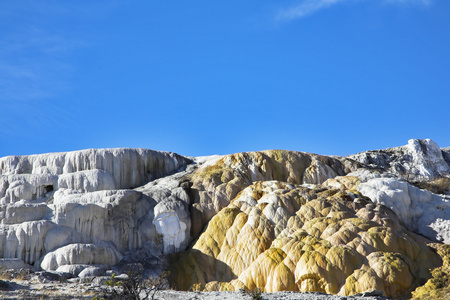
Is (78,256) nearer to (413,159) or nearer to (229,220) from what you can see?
(229,220)

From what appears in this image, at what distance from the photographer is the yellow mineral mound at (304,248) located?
88.6ft

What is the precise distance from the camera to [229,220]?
32094 mm

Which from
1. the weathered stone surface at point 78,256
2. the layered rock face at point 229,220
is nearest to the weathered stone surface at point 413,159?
the layered rock face at point 229,220

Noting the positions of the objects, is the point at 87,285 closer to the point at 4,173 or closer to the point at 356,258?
the point at 356,258

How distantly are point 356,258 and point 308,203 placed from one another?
465cm

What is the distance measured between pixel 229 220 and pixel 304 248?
501 centimetres

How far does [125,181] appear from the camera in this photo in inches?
Answer: 1494

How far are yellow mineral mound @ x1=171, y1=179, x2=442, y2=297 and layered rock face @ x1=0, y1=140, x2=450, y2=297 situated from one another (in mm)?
53

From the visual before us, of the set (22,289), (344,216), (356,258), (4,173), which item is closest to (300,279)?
(356,258)

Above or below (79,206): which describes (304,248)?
below

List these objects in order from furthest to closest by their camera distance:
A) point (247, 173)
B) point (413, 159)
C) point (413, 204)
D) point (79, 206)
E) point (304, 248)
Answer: point (413, 159) < point (247, 173) < point (413, 204) < point (79, 206) < point (304, 248)

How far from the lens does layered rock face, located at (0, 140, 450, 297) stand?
27844 millimetres

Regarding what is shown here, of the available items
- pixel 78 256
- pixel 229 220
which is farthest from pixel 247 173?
pixel 78 256

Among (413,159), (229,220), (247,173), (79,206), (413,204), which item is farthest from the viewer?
(413,159)
